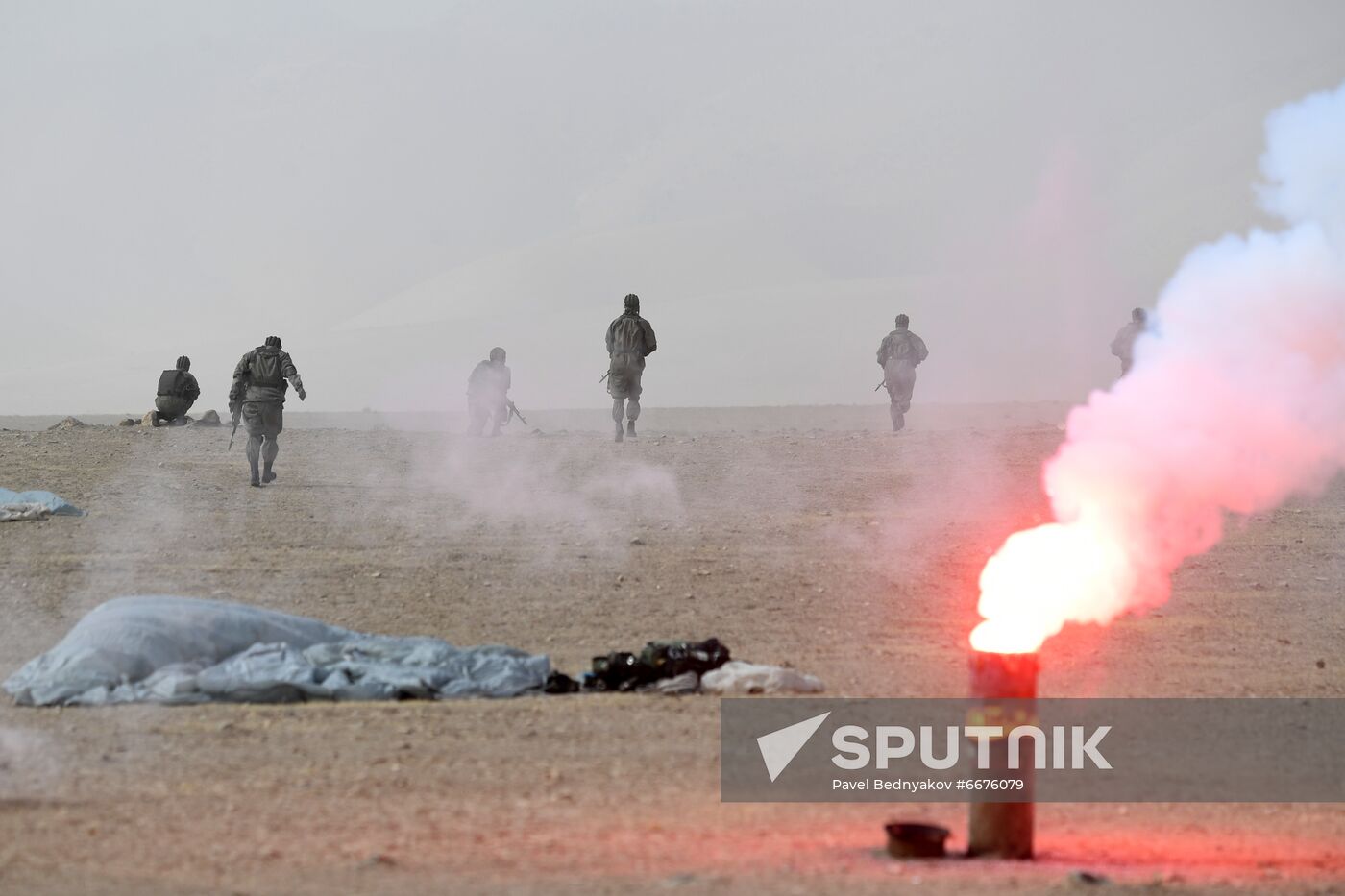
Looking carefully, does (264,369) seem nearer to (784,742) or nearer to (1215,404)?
(784,742)

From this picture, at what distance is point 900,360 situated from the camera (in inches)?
1051

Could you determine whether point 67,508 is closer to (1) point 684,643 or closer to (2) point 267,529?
(2) point 267,529

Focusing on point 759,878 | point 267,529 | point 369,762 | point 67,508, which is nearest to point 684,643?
point 369,762

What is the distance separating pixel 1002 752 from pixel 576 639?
581 centimetres

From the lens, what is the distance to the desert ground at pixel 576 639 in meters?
6.70

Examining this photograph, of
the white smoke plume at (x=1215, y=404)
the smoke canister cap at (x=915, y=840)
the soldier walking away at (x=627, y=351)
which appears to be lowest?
the smoke canister cap at (x=915, y=840)

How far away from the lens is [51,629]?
12.4 m

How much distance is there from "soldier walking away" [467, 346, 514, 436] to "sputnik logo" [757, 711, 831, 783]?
18174mm

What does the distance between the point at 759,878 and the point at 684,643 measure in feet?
15.0

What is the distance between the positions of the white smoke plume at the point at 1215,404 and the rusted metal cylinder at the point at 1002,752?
1522 millimetres

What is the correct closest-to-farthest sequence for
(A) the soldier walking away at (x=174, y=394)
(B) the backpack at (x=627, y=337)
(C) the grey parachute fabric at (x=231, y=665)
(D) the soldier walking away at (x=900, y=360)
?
(C) the grey parachute fabric at (x=231, y=665)
(B) the backpack at (x=627, y=337)
(D) the soldier walking away at (x=900, y=360)
(A) the soldier walking away at (x=174, y=394)
